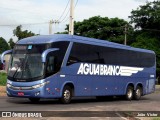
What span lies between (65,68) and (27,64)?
1911mm

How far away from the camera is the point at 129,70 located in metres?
27.3

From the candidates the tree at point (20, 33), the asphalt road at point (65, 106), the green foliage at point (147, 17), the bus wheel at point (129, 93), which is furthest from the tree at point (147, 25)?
the asphalt road at point (65, 106)

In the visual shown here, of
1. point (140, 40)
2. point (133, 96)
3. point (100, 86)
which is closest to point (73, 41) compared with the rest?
point (100, 86)

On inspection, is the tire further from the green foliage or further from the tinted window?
the green foliage

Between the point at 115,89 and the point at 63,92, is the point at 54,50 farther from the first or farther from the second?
the point at 115,89

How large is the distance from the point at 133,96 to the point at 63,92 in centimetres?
835

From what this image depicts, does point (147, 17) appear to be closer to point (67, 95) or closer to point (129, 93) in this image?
point (129, 93)

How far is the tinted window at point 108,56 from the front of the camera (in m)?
22.3

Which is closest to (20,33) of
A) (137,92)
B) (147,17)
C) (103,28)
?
(103,28)

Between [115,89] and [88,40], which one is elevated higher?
[88,40]

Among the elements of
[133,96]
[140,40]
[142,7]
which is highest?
[142,7]

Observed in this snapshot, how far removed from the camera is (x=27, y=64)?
67.6ft

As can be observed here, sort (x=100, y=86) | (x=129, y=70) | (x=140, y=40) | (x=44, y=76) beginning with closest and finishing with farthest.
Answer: (x=44, y=76) < (x=100, y=86) < (x=129, y=70) < (x=140, y=40)

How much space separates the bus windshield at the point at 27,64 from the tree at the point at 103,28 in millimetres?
48195
